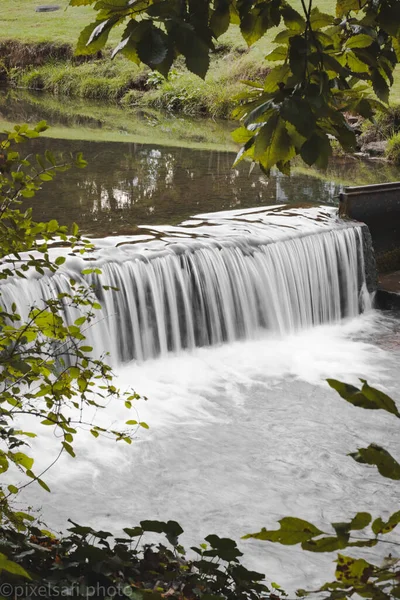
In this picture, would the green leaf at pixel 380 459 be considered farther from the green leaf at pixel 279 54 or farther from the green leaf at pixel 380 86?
the green leaf at pixel 279 54

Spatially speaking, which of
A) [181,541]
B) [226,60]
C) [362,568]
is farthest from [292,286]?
[226,60]

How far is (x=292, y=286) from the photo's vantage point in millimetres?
10070

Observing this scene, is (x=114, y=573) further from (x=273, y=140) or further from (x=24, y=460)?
(x=273, y=140)

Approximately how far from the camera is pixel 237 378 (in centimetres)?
830

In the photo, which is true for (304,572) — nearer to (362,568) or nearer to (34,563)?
(34,563)

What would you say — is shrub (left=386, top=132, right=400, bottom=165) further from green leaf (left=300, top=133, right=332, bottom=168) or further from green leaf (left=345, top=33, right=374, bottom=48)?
green leaf (left=300, top=133, right=332, bottom=168)

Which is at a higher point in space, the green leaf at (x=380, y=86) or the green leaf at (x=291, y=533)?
the green leaf at (x=380, y=86)

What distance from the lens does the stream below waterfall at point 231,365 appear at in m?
6.02

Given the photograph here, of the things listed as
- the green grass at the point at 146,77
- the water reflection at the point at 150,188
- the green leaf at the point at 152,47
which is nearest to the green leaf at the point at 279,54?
the green leaf at the point at 152,47

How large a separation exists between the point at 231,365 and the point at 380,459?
7318 millimetres

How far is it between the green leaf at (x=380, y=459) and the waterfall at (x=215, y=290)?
659 centimetres

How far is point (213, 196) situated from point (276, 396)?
17.9 ft

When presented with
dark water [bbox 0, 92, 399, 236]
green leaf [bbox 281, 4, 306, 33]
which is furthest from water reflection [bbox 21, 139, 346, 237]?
green leaf [bbox 281, 4, 306, 33]

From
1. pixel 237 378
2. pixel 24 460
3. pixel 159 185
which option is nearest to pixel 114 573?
pixel 24 460
